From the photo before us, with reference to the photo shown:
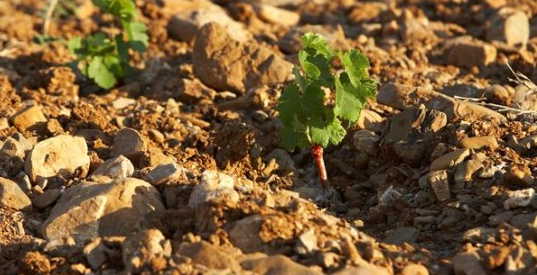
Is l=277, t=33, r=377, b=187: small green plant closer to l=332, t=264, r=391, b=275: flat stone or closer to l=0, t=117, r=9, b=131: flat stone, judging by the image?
l=332, t=264, r=391, b=275: flat stone

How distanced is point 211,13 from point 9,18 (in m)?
1.89

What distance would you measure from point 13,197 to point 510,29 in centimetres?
443

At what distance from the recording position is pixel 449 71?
296 inches

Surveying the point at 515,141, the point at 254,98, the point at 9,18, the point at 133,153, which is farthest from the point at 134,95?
the point at 515,141

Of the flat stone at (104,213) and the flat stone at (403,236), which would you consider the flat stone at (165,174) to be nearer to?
the flat stone at (104,213)

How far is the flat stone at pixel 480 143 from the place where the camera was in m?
5.54

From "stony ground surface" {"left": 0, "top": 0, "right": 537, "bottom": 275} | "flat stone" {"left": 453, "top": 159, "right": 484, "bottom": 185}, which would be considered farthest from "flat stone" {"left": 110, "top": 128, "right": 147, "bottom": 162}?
"flat stone" {"left": 453, "top": 159, "right": 484, "bottom": 185}

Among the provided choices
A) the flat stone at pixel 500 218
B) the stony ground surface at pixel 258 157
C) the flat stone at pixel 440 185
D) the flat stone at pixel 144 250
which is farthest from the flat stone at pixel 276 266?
the flat stone at pixel 440 185

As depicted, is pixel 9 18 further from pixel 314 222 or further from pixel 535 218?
pixel 535 218

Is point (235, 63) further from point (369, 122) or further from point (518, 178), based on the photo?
point (518, 178)

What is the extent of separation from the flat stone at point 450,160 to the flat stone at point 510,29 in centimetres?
284

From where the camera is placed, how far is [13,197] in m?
5.31

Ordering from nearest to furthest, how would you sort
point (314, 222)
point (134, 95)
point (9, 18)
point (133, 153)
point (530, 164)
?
point (314, 222), point (530, 164), point (133, 153), point (134, 95), point (9, 18)

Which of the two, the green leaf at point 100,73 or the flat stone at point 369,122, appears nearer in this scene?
the flat stone at point 369,122
